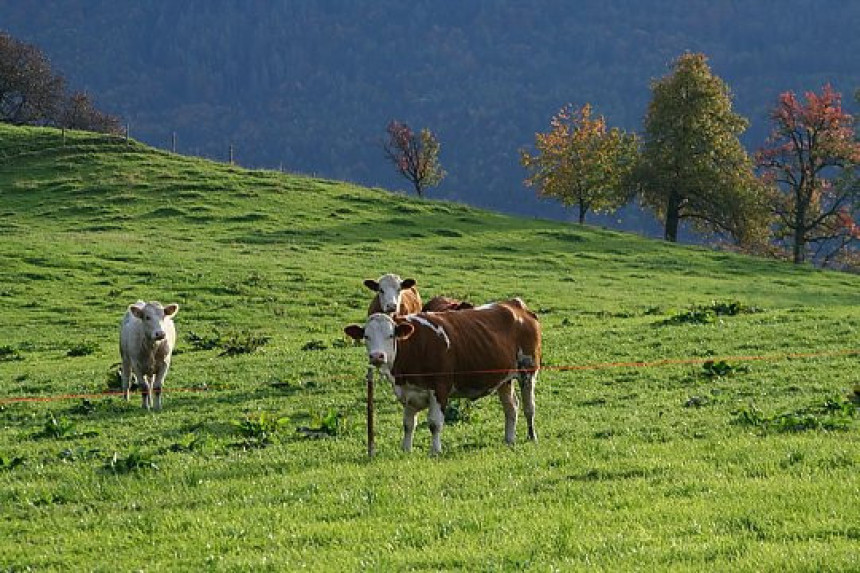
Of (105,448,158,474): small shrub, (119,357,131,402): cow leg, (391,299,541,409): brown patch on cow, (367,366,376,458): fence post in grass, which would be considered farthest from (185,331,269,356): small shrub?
(367,366,376,458): fence post in grass

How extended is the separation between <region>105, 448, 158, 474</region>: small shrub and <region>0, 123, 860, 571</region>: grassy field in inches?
1.6

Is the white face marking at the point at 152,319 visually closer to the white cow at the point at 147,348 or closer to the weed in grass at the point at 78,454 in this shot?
the white cow at the point at 147,348

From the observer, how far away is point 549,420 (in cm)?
1805

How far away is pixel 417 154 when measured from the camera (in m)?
99.9

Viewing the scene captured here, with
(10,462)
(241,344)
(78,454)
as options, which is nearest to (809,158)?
(241,344)

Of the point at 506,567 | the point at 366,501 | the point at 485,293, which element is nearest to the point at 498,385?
the point at 366,501

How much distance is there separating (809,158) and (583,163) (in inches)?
640

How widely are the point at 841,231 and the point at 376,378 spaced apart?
62.3 m

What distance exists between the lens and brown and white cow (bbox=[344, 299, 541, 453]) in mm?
14984

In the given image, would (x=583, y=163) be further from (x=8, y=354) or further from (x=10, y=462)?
(x=10, y=462)

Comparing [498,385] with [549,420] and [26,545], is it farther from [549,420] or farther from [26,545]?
[26,545]

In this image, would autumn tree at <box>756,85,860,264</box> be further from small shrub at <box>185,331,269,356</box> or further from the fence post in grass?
the fence post in grass

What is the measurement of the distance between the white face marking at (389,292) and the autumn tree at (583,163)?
171 feet

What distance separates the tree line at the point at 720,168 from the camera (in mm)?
70000
